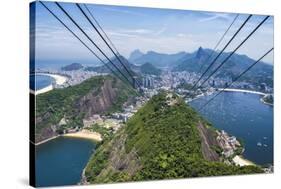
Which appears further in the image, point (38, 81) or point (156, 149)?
point (156, 149)

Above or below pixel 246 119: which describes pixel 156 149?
below

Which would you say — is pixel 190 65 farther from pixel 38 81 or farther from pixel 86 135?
pixel 38 81

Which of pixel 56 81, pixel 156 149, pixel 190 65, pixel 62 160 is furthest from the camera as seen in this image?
pixel 190 65

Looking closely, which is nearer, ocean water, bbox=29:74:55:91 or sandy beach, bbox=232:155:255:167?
ocean water, bbox=29:74:55:91

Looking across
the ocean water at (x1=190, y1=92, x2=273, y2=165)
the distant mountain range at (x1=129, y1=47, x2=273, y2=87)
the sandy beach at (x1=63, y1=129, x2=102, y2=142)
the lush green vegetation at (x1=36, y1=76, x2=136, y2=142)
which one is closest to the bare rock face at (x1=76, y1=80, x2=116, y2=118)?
the lush green vegetation at (x1=36, y1=76, x2=136, y2=142)

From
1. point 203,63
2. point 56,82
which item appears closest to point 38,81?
point 56,82

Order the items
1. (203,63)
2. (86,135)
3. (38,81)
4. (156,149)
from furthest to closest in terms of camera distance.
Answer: (203,63) → (156,149) → (86,135) → (38,81)

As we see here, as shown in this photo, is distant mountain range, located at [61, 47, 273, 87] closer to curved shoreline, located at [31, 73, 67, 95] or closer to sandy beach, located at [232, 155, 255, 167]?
curved shoreline, located at [31, 73, 67, 95]
